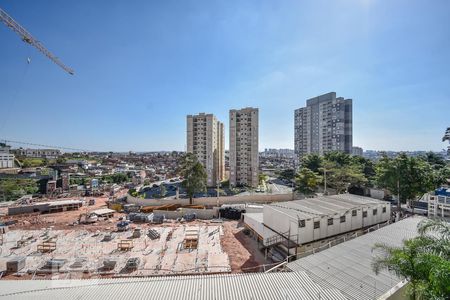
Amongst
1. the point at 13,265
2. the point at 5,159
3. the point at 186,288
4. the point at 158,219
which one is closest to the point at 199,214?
the point at 158,219

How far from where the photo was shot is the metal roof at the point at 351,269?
9.67 m

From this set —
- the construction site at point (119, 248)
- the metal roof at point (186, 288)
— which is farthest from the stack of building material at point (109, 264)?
the metal roof at point (186, 288)

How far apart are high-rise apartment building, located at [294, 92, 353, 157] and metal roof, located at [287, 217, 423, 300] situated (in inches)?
3055

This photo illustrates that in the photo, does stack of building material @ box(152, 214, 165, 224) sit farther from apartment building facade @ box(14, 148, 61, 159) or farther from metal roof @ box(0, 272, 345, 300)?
apartment building facade @ box(14, 148, 61, 159)

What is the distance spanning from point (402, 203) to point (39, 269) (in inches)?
1606

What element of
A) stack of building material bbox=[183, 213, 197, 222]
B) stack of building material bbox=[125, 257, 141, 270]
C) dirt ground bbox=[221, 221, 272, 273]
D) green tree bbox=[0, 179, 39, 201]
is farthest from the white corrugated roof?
green tree bbox=[0, 179, 39, 201]

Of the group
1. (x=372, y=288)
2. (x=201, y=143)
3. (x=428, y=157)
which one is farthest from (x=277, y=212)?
(x=428, y=157)

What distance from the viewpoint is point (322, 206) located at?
66.7ft

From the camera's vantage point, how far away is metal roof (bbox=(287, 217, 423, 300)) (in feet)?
31.7

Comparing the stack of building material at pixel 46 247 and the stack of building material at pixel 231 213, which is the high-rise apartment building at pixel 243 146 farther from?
the stack of building material at pixel 46 247

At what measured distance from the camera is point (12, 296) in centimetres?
897

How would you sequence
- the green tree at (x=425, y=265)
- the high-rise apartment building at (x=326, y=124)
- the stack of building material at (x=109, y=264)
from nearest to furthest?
the green tree at (x=425, y=265) < the stack of building material at (x=109, y=264) < the high-rise apartment building at (x=326, y=124)

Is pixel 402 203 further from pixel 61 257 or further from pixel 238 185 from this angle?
pixel 61 257

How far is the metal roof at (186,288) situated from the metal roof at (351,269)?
87 centimetres
